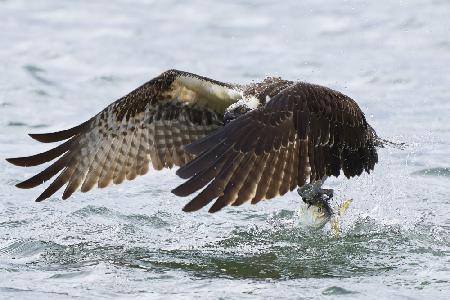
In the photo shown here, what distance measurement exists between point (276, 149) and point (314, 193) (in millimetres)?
1137

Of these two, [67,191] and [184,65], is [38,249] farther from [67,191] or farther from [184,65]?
[184,65]

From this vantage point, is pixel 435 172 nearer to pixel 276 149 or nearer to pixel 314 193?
pixel 314 193

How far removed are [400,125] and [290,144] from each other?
5.03m

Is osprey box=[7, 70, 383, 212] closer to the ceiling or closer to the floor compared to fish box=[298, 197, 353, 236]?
closer to the ceiling

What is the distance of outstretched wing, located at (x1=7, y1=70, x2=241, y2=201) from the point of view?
34.0 ft

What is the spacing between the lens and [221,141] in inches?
334

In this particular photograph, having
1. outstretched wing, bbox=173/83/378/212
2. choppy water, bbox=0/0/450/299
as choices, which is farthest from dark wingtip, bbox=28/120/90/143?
outstretched wing, bbox=173/83/378/212

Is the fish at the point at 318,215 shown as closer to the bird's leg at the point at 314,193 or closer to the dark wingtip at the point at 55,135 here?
the bird's leg at the point at 314,193

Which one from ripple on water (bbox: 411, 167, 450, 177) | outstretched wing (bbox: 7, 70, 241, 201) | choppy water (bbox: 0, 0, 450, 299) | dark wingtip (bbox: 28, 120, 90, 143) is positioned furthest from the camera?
ripple on water (bbox: 411, 167, 450, 177)

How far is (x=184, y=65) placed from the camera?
52.4 ft

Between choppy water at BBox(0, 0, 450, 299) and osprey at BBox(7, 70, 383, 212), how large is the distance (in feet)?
1.90

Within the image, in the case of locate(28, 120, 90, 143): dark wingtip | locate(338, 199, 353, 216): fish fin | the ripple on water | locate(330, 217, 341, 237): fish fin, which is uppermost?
locate(28, 120, 90, 143): dark wingtip

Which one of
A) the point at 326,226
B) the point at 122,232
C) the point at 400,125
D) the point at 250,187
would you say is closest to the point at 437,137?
the point at 400,125

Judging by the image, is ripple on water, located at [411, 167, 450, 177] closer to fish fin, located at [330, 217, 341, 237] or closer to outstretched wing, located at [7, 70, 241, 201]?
fish fin, located at [330, 217, 341, 237]
